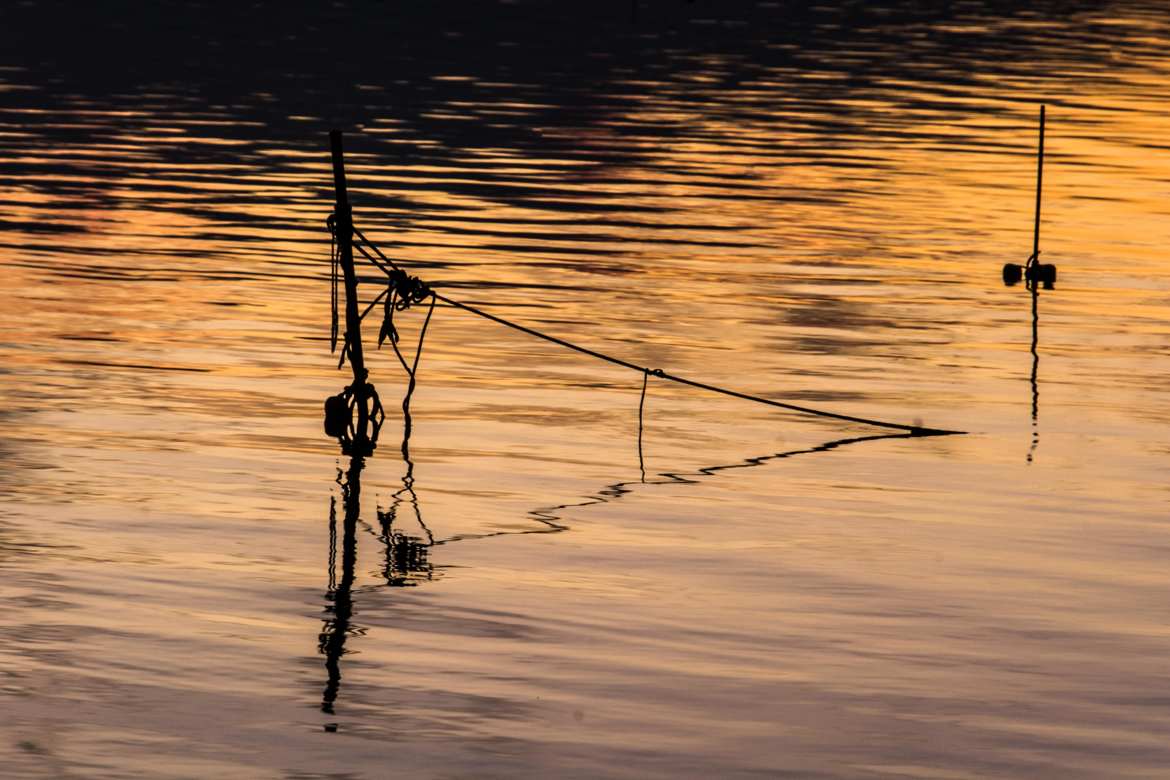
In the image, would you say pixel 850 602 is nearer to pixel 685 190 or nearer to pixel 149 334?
pixel 149 334

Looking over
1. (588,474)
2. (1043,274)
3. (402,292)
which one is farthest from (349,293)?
(1043,274)

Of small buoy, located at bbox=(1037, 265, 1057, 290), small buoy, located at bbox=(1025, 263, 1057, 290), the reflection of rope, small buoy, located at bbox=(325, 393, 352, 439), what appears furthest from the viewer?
small buoy, located at bbox=(1037, 265, 1057, 290)

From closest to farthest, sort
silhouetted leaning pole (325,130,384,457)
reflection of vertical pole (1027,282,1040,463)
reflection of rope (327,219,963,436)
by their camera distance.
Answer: silhouetted leaning pole (325,130,384,457)
reflection of rope (327,219,963,436)
reflection of vertical pole (1027,282,1040,463)

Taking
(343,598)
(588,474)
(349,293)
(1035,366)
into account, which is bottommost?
(343,598)

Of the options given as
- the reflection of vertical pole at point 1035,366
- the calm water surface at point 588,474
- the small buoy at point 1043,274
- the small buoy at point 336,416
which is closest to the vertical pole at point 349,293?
the small buoy at point 336,416

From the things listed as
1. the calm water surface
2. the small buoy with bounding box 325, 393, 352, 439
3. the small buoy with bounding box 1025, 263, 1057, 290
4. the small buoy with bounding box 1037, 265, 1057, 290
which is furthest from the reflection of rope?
the small buoy with bounding box 1037, 265, 1057, 290

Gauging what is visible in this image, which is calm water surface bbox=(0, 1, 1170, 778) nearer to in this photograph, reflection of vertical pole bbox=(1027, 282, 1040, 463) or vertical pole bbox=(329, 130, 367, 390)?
reflection of vertical pole bbox=(1027, 282, 1040, 463)

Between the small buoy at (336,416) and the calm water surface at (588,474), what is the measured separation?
0.20 m

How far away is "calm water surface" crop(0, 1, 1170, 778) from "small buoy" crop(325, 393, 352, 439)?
7.7 inches

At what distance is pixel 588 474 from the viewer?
18297 millimetres

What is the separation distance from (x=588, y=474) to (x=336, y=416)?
219 centimetres

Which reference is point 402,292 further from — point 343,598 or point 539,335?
point 343,598

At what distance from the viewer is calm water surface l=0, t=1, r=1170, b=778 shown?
1205 centimetres

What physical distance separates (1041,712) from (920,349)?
41.3 ft
